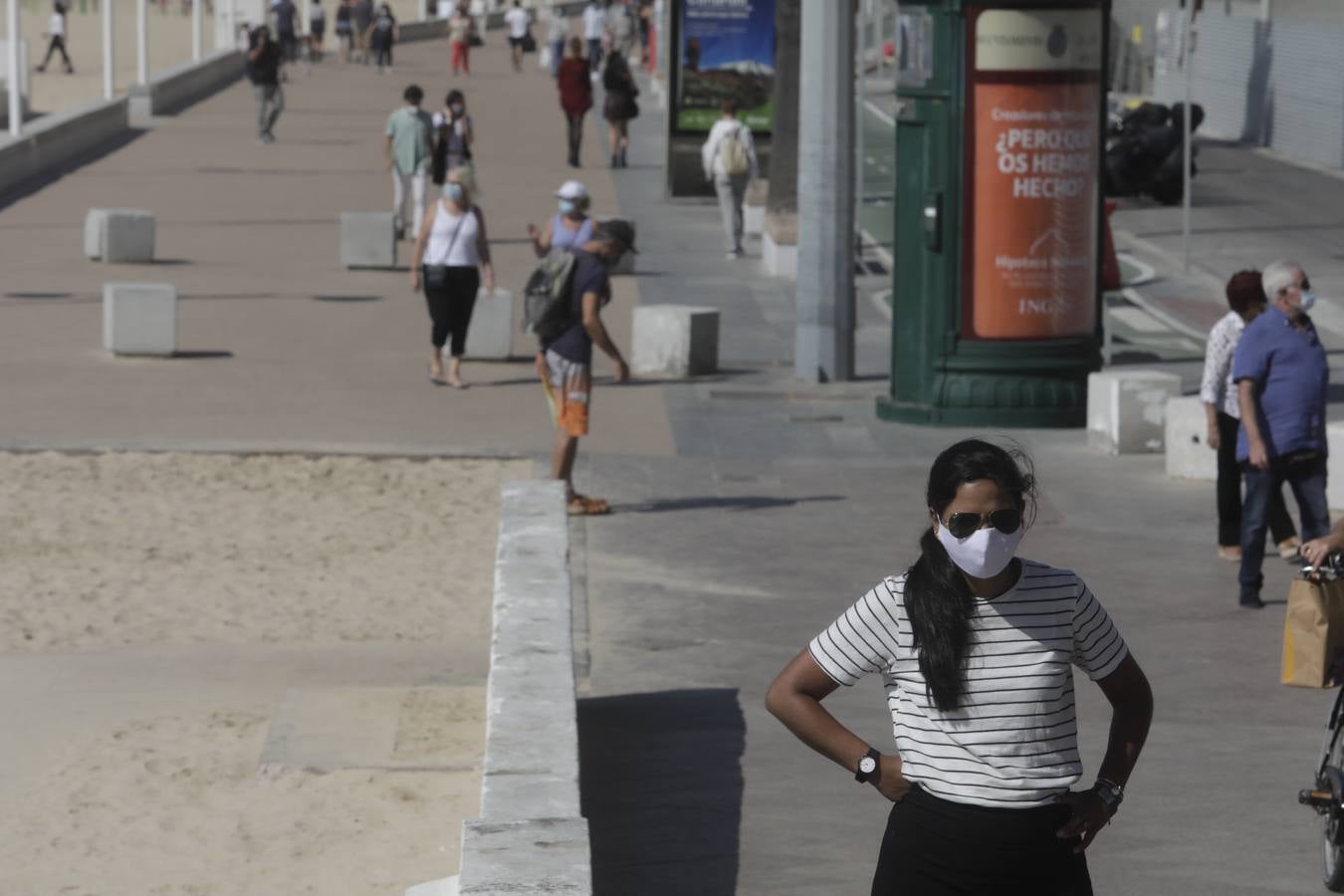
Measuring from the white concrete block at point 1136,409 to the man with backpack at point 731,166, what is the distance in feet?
40.4

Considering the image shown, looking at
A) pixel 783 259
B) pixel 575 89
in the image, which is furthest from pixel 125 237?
pixel 575 89

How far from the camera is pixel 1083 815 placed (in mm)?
4871

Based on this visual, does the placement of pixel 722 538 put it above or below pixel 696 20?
below

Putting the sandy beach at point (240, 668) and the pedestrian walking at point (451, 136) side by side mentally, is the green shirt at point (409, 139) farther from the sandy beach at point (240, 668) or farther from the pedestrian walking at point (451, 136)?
the sandy beach at point (240, 668)

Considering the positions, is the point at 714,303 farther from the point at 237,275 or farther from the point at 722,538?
the point at 722,538

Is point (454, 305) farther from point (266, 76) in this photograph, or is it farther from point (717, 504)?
point (266, 76)

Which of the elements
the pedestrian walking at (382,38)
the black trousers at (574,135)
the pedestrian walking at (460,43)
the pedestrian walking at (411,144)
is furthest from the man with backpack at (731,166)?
the pedestrian walking at (382,38)

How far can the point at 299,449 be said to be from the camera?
1547 centimetres

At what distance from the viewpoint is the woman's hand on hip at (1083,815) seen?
4.86 metres

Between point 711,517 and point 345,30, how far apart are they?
56625mm

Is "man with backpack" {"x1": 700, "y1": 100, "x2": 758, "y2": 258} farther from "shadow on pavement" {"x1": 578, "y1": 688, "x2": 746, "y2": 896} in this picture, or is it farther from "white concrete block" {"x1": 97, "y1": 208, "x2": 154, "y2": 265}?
"shadow on pavement" {"x1": 578, "y1": 688, "x2": 746, "y2": 896}

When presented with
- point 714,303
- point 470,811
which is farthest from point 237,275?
point 470,811

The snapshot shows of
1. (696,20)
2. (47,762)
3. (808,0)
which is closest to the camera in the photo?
(47,762)

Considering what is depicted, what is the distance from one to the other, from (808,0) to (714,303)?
528 centimetres
